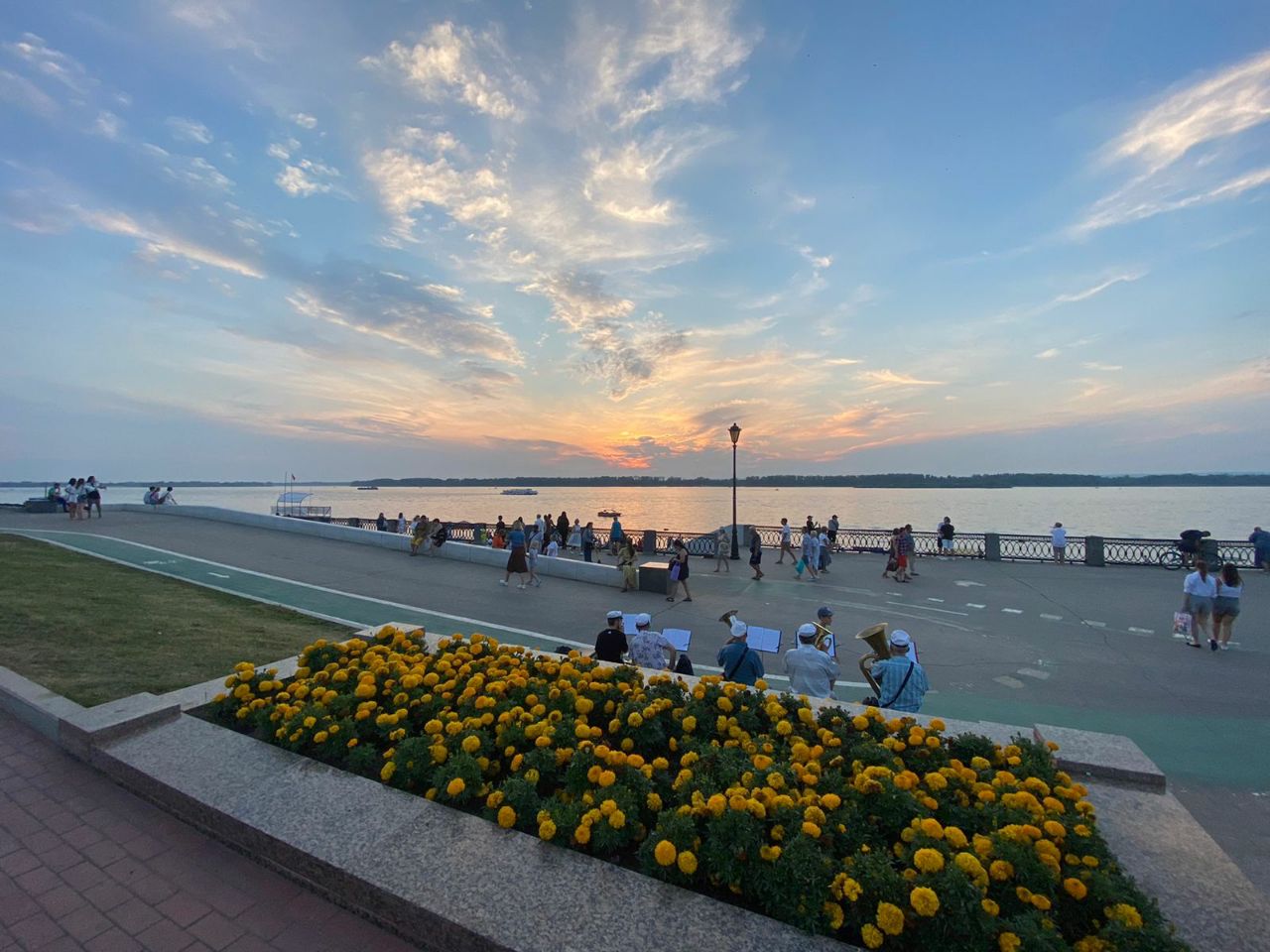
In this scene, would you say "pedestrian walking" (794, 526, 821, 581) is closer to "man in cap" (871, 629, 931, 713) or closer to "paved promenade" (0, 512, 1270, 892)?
"paved promenade" (0, 512, 1270, 892)

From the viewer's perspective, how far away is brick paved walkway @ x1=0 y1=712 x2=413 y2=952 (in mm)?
2822

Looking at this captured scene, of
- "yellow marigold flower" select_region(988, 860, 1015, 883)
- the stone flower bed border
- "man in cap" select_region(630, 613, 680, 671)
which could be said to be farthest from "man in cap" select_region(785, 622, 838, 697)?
"yellow marigold flower" select_region(988, 860, 1015, 883)

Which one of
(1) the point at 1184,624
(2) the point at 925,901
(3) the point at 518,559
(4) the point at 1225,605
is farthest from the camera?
(3) the point at 518,559

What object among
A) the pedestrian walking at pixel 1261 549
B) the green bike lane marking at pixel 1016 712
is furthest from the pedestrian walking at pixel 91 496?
the pedestrian walking at pixel 1261 549

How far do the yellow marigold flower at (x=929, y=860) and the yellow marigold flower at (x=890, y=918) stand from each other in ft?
0.83

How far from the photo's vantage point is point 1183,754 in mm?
6062

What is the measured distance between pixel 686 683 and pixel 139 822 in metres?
3.93

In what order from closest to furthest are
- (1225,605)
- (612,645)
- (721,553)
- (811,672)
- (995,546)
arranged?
(811,672) → (612,645) → (1225,605) → (721,553) → (995,546)

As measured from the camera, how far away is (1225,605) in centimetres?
974

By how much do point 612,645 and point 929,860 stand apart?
4.59m

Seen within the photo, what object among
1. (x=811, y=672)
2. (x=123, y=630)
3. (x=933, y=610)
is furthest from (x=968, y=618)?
(x=123, y=630)

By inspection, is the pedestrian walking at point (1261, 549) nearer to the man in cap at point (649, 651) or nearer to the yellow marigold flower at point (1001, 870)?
the man in cap at point (649, 651)

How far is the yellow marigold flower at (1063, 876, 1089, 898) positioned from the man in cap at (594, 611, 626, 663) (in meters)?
4.63

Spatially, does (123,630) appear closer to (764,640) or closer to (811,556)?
(764,640)
